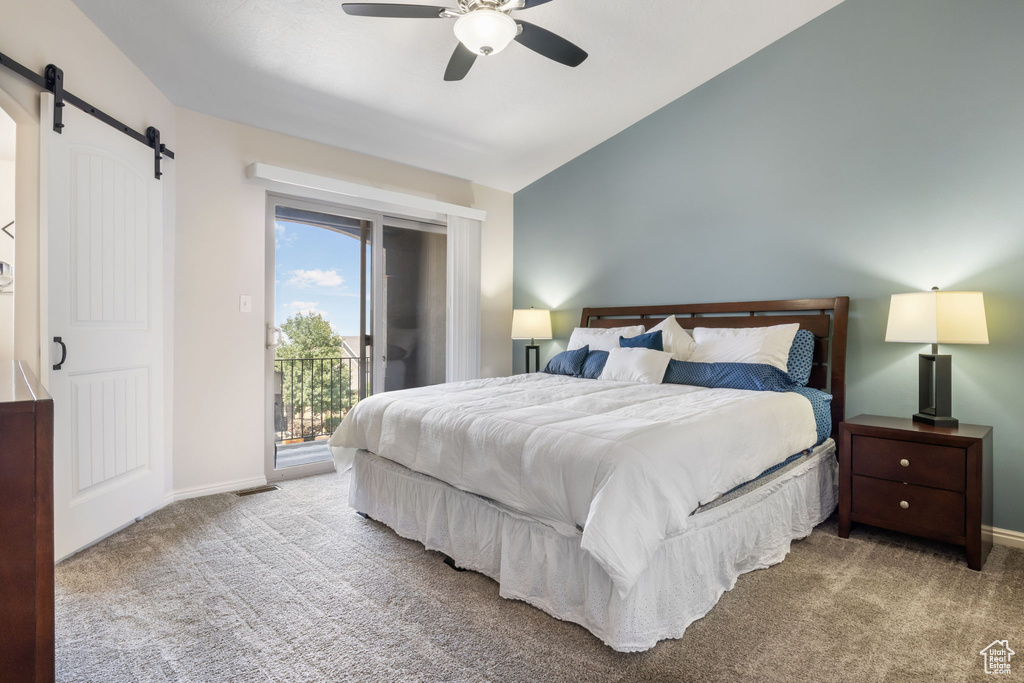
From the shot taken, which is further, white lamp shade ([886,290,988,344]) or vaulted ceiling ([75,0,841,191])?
vaulted ceiling ([75,0,841,191])

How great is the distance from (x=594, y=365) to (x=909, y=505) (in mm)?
1914

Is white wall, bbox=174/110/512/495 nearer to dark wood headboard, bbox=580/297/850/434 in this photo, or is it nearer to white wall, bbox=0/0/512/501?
white wall, bbox=0/0/512/501

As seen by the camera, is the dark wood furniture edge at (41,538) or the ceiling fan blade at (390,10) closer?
the dark wood furniture edge at (41,538)

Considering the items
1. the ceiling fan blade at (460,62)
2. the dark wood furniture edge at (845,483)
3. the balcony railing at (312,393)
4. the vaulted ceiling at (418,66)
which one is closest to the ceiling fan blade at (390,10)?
the ceiling fan blade at (460,62)

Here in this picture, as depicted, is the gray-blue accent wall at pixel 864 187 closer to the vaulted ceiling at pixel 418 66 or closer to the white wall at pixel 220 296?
the vaulted ceiling at pixel 418 66

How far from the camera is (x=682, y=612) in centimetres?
185

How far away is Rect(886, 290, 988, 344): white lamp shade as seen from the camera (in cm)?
248

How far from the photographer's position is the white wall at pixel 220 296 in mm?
3291

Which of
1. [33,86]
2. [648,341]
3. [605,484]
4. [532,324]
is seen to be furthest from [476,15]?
[532,324]

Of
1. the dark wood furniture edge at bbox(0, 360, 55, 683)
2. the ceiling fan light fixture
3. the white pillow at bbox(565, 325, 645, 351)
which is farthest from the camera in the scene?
the white pillow at bbox(565, 325, 645, 351)

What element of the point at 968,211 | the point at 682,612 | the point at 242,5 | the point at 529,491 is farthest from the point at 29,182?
the point at 968,211

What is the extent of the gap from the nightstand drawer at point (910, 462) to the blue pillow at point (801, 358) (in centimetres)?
53

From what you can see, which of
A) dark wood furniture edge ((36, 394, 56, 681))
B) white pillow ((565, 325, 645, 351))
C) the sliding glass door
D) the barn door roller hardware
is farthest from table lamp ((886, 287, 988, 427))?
the barn door roller hardware

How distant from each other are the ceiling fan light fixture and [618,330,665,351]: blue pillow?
2.14 meters
